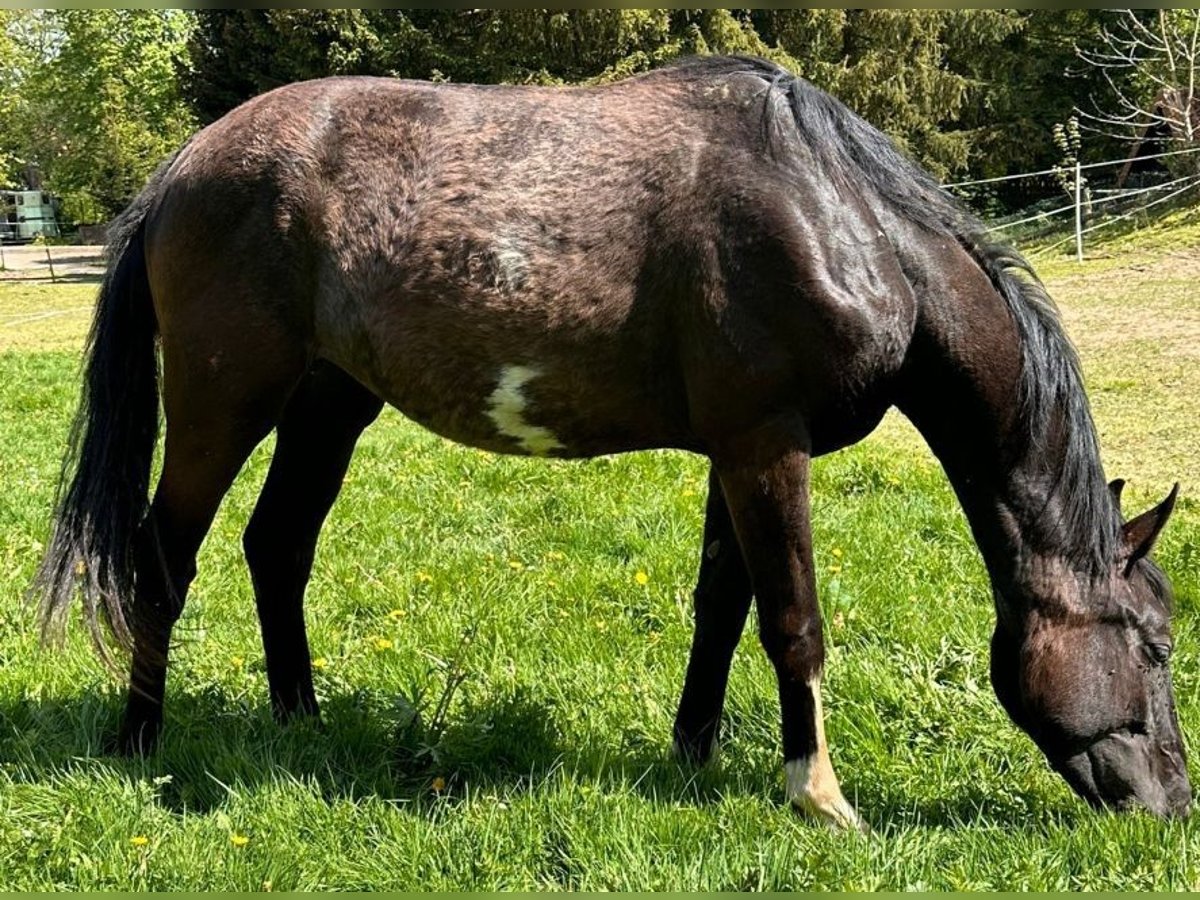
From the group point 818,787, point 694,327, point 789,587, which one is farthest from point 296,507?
point 818,787

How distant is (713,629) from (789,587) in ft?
1.75

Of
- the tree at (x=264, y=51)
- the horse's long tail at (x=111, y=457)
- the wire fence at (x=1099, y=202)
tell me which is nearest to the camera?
the horse's long tail at (x=111, y=457)

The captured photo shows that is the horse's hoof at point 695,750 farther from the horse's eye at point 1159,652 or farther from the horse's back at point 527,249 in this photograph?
the horse's eye at point 1159,652

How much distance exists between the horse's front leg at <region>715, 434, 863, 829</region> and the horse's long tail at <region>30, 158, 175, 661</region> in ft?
6.02

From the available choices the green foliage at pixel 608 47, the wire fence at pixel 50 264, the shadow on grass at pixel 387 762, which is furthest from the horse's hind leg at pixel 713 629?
the wire fence at pixel 50 264

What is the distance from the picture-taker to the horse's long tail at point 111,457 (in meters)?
3.32

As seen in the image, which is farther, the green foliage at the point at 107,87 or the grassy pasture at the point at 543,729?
the green foliage at the point at 107,87

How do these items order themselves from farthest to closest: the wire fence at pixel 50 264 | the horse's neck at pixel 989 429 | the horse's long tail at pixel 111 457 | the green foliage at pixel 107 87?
the green foliage at pixel 107 87 < the wire fence at pixel 50 264 < the horse's long tail at pixel 111 457 < the horse's neck at pixel 989 429

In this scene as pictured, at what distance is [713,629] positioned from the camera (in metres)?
3.39

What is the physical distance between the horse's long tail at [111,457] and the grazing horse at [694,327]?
0.07 feet

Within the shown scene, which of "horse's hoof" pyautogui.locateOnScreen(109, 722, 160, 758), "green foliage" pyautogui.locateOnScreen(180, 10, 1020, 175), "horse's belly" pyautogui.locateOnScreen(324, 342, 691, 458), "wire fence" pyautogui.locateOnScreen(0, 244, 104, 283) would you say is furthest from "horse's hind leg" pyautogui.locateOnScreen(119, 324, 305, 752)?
"wire fence" pyautogui.locateOnScreen(0, 244, 104, 283)

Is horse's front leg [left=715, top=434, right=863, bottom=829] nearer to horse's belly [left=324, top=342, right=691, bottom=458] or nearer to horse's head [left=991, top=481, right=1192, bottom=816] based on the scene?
horse's belly [left=324, top=342, right=691, bottom=458]

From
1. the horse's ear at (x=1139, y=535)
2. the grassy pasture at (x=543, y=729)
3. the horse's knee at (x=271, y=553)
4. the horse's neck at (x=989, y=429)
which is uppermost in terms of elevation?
the horse's neck at (x=989, y=429)

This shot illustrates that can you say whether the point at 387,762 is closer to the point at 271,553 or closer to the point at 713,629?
the point at 271,553
